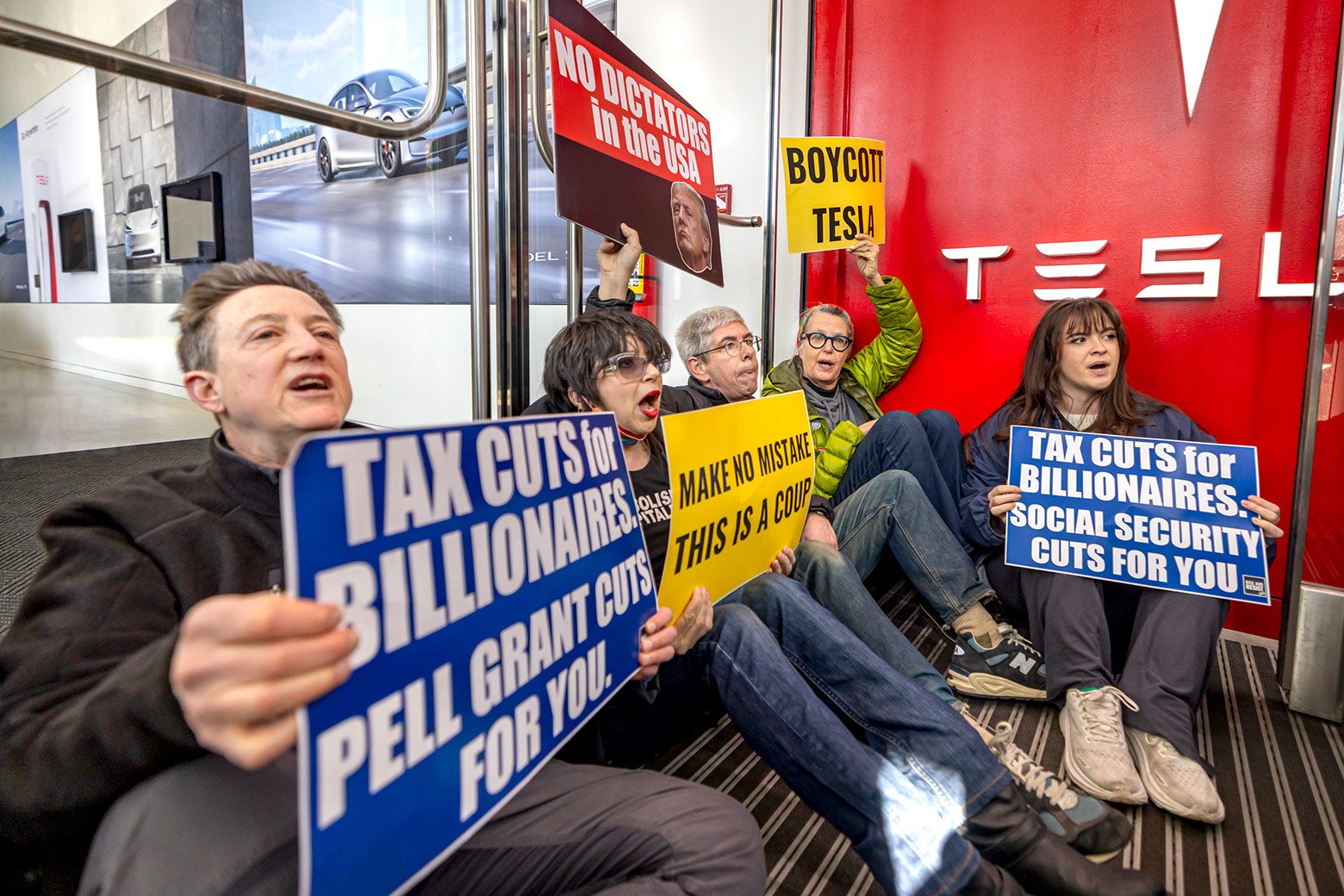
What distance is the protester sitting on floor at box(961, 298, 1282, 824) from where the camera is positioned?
1.37 m

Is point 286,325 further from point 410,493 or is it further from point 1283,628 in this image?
point 1283,628

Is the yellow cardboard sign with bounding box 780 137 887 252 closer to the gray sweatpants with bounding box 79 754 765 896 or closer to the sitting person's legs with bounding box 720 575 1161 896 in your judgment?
the sitting person's legs with bounding box 720 575 1161 896

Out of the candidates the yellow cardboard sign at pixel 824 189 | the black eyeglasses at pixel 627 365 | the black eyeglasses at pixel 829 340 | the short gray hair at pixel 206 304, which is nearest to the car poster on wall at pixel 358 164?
the short gray hair at pixel 206 304

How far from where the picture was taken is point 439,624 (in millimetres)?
643

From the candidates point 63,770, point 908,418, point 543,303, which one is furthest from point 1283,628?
point 543,303

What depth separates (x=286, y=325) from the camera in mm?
909

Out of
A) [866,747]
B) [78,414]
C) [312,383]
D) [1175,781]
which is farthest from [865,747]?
[78,414]

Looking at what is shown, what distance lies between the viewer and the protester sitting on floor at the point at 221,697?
0.50m

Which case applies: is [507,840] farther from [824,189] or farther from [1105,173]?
[1105,173]

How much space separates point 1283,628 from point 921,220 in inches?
65.2

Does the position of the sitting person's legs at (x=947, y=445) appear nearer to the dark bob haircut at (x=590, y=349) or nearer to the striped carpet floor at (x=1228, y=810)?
the striped carpet floor at (x=1228, y=810)

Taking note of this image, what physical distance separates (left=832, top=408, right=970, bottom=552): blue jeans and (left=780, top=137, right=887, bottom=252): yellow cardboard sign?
65 centimetres

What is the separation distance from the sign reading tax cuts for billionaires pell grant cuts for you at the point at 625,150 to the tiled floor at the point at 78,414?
92 cm

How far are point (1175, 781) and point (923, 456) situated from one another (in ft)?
3.24
